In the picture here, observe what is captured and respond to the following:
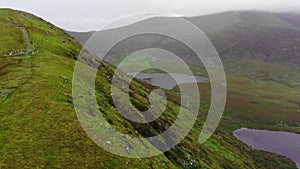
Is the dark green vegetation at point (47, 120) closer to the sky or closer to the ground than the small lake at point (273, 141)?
closer to the sky

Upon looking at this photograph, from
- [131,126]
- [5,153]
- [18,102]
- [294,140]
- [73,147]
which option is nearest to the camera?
[5,153]

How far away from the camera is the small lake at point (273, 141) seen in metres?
148

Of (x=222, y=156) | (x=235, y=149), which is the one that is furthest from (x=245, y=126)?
(x=222, y=156)

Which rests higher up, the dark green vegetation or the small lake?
the dark green vegetation

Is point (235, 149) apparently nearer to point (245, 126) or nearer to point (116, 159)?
point (245, 126)

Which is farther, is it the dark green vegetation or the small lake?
the small lake

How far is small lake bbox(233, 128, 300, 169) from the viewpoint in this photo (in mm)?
147725

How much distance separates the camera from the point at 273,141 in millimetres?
162625

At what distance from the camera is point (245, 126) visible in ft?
600

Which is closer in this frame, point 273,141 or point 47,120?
point 47,120

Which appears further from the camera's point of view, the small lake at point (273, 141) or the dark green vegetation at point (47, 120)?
the small lake at point (273, 141)

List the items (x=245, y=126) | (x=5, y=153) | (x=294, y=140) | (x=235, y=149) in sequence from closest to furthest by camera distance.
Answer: (x=5, y=153)
(x=235, y=149)
(x=294, y=140)
(x=245, y=126)

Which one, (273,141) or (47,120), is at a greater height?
(47,120)

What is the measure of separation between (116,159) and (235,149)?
304 feet
